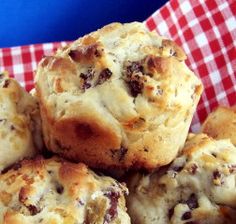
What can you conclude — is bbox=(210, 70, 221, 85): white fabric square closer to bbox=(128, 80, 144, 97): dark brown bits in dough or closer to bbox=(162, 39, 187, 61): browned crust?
bbox=(162, 39, 187, 61): browned crust

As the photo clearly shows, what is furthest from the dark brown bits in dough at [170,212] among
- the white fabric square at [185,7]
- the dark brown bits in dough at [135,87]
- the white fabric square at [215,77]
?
the white fabric square at [185,7]

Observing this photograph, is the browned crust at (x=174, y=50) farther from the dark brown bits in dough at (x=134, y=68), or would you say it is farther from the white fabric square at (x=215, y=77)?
the white fabric square at (x=215, y=77)

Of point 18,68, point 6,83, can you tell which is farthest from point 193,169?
point 18,68

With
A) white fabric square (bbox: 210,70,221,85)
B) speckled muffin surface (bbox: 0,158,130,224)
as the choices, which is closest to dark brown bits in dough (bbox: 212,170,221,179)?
speckled muffin surface (bbox: 0,158,130,224)

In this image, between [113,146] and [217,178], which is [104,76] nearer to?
[113,146]

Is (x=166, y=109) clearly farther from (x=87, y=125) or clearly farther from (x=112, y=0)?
(x=112, y=0)

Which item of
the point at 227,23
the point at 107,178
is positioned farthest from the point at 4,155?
the point at 227,23
